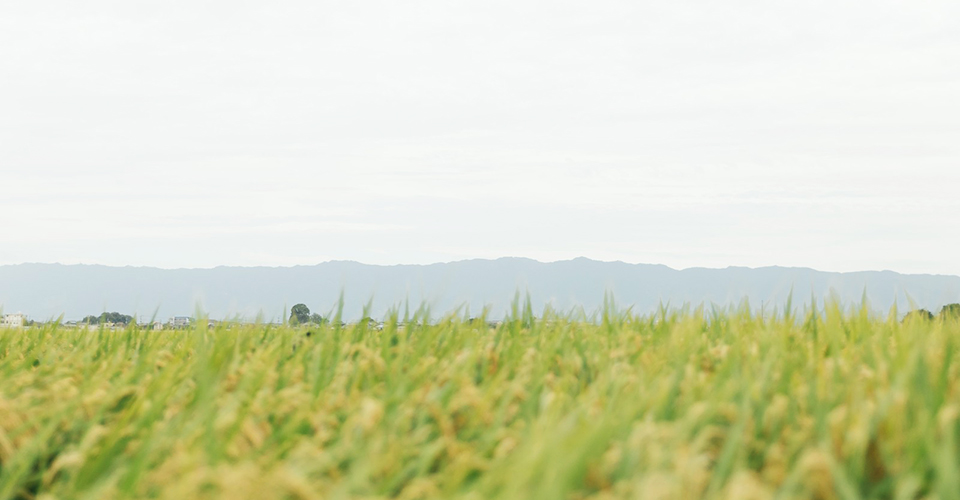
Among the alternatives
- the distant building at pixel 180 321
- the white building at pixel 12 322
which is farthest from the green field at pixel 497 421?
the white building at pixel 12 322

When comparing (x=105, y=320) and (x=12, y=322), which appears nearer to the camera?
(x=105, y=320)

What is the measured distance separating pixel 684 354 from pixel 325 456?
286 cm

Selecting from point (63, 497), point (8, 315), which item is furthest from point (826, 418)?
point (8, 315)

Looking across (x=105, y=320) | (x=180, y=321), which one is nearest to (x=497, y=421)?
(x=105, y=320)

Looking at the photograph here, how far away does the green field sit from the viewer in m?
3.50

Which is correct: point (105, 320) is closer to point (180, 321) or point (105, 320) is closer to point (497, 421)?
point (180, 321)

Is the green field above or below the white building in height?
below

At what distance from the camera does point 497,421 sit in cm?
441

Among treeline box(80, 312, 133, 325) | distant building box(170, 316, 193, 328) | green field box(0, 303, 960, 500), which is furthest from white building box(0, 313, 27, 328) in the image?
green field box(0, 303, 960, 500)

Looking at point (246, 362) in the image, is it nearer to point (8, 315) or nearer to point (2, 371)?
point (2, 371)

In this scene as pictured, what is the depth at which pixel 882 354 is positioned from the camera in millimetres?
5391

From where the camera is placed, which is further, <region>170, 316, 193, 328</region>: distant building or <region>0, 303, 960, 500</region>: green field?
<region>170, 316, 193, 328</region>: distant building

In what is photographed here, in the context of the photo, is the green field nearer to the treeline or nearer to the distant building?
the treeline

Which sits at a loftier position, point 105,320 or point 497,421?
point 105,320
